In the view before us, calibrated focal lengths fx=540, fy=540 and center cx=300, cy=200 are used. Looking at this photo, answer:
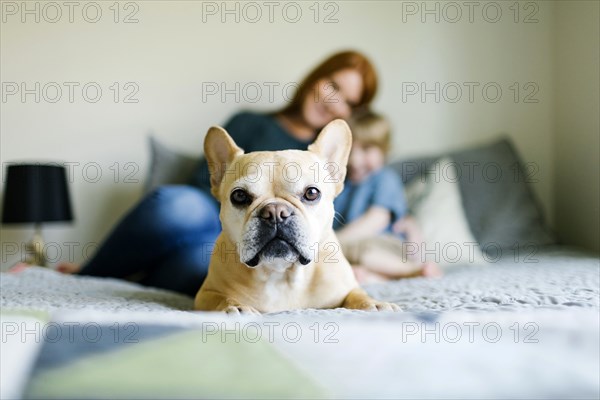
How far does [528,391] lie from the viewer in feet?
1.88

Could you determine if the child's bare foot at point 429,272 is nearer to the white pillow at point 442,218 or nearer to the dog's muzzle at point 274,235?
the white pillow at point 442,218

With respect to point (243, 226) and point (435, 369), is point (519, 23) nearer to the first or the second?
point (243, 226)


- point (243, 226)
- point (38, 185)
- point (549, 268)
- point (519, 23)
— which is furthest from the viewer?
point (519, 23)

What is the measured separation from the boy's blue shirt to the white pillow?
145 mm

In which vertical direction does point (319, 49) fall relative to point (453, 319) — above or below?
above

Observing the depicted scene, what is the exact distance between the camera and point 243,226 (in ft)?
2.74

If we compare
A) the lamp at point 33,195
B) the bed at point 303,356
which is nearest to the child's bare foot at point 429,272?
the bed at point 303,356

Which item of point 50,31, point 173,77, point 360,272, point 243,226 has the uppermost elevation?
point 50,31

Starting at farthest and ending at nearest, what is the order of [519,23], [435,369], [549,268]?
[519,23] → [549,268] → [435,369]

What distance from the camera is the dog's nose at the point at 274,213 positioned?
2.65 feet

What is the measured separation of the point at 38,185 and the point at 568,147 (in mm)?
2014

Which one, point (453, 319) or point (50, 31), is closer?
point (453, 319)

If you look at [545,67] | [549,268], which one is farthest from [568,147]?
[549,268]

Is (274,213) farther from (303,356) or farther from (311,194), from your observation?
(303,356)
